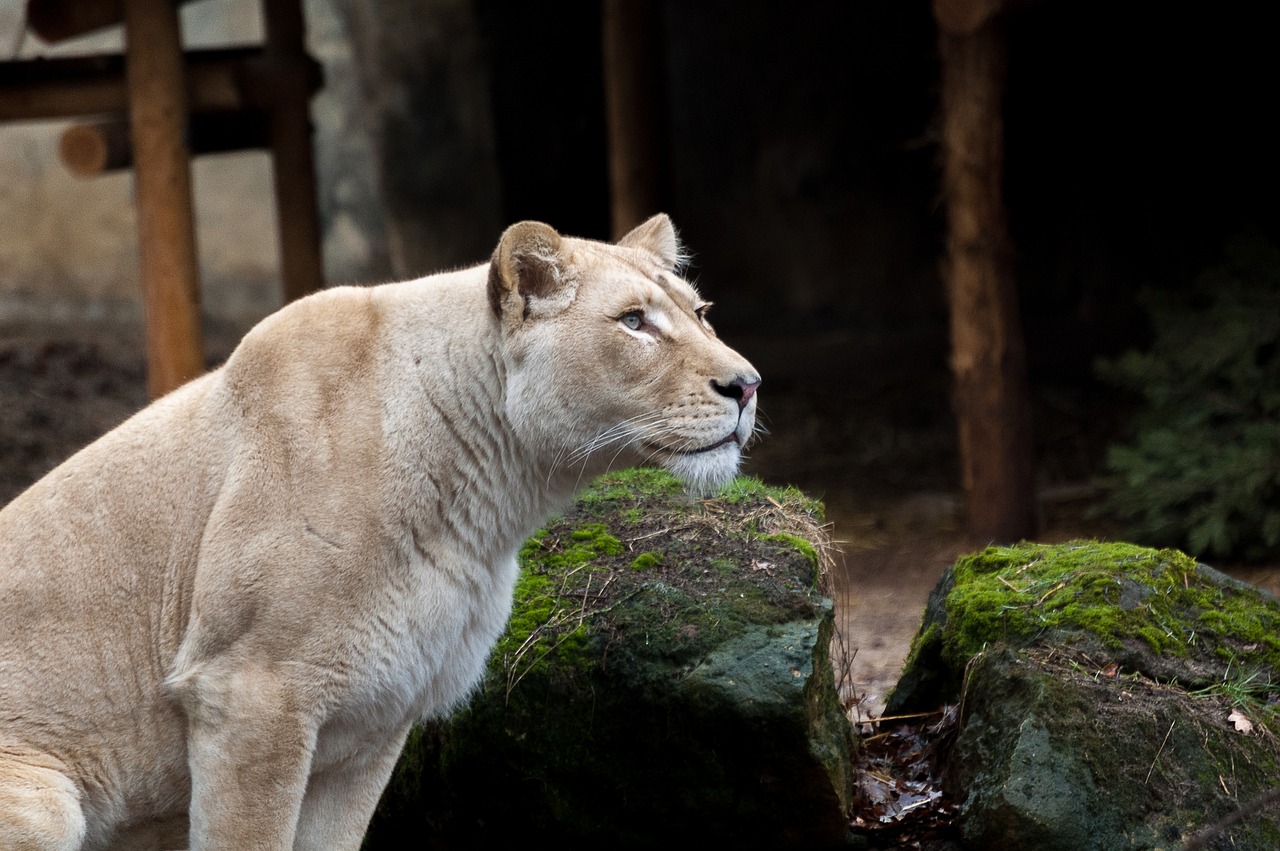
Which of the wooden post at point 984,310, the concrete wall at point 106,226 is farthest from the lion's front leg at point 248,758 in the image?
the concrete wall at point 106,226

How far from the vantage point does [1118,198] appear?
13.6m

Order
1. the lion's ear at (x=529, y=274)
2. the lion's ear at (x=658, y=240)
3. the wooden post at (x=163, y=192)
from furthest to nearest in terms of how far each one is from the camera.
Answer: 1. the wooden post at (x=163, y=192)
2. the lion's ear at (x=658, y=240)
3. the lion's ear at (x=529, y=274)

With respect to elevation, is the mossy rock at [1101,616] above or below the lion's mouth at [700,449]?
below

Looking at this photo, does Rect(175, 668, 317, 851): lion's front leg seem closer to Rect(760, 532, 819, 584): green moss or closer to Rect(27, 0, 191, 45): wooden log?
Rect(760, 532, 819, 584): green moss

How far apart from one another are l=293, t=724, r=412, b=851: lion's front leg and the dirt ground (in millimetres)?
3466

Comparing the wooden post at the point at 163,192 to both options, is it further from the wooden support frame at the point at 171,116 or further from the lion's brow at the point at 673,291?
the lion's brow at the point at 673,291

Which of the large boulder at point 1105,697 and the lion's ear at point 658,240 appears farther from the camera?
the lion's ear at point 658,240

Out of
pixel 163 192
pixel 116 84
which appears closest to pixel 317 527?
pixel 163 192

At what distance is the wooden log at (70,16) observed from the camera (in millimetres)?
9047

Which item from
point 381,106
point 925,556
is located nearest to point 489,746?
point 925,556

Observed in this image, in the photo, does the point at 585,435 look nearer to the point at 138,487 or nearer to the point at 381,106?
the point at 138,487

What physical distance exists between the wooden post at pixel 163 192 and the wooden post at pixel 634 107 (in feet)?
9.90

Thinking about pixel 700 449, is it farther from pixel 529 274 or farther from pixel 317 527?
pixel 317 527

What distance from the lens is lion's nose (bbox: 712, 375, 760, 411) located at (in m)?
3.67
